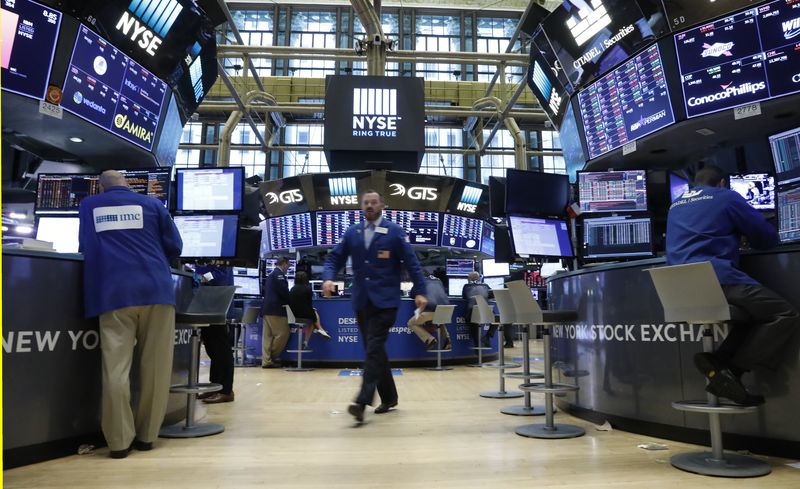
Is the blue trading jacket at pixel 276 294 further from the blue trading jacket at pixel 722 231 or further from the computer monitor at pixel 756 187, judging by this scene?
the blue trading jacket at pixel 722 231

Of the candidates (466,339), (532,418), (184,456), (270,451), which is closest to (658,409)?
(532,418)

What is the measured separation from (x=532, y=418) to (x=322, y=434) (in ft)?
5.08

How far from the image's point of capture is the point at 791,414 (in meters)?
2.72

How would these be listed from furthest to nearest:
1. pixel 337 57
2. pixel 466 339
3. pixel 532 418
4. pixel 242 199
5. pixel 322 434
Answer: pixel 337 57 → pixel 466 339 → pixel 242 199 → pixel 532 418 → pixel 322 434

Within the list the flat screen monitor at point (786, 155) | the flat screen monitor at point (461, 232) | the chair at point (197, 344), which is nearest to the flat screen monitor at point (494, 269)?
the flat screen monitor at point (461, 232)

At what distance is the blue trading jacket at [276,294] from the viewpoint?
7918mm

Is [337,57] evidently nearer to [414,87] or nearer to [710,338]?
[414,87]

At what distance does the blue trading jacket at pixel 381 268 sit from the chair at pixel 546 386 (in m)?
0.75

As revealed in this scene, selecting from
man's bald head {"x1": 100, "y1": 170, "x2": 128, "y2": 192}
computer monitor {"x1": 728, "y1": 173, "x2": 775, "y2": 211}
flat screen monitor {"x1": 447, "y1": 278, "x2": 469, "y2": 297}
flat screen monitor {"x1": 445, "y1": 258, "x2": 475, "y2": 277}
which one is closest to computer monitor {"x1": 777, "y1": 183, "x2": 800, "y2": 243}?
computer monitor {"x1": 728, "y1": 173, "x2": 775, "y2": 211}

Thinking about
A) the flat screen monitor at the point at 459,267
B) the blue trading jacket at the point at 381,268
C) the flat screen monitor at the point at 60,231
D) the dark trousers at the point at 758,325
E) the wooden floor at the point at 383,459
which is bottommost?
the wooden floor at the point at 383,459

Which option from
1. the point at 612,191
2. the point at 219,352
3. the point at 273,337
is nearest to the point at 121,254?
the point at 219,352

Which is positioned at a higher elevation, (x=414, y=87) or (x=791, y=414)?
(x=414, y=87)

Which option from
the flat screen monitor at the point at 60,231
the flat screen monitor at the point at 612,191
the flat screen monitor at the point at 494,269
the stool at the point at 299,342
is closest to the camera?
the flat screen monitor at the point at 60,231

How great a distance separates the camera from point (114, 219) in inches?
120
